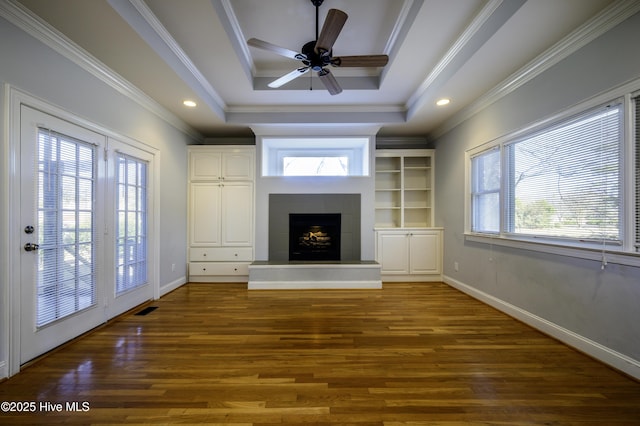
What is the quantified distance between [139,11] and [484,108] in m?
3.76

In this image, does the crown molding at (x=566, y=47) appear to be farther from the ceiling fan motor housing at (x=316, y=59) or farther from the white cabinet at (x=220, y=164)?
the white cabinet at (x=220, y=164)

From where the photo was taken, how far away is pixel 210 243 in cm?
422

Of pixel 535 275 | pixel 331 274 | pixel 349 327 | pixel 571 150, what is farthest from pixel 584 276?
pixel 331 274

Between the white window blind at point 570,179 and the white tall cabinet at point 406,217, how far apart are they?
1527 millimetres

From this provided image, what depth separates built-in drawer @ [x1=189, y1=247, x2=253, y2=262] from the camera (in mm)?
4207

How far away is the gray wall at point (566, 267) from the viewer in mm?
1764

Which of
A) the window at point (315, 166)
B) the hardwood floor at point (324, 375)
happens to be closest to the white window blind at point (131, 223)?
the hardwood floor at point (324, 375)

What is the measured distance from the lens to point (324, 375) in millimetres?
1766

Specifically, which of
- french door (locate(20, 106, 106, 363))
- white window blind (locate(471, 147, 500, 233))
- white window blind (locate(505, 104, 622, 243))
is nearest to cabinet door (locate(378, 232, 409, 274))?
white window blind (locate(471, 147, 500, 233))

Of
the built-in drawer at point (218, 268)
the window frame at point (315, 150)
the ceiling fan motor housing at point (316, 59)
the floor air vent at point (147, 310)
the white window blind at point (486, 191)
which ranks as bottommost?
the floor air vent at point (147, 310)

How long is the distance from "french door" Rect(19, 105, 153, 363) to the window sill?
14.1 feet

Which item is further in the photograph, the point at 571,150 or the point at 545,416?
the point at 571,150

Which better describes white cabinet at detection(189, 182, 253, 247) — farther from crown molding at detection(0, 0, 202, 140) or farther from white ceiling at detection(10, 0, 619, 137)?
crown molding at detection(0, 0, 202, 140)

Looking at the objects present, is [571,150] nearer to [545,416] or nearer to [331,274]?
[545,416]
